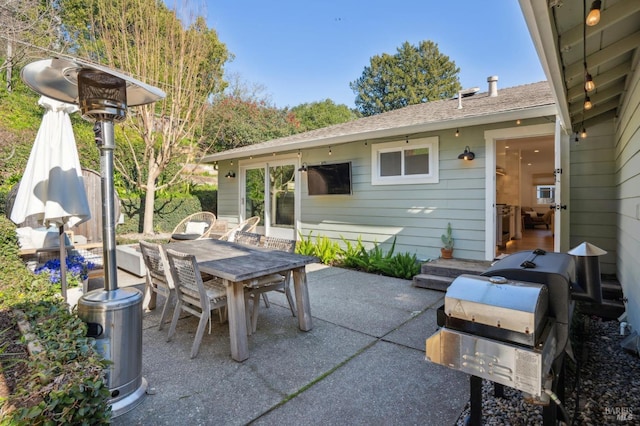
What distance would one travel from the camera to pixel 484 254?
520 cm

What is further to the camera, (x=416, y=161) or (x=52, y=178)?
(x=416, y=161)

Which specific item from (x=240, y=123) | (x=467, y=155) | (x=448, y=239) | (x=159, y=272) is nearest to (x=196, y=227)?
(x=159, y=272)

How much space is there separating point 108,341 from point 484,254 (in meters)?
5.06

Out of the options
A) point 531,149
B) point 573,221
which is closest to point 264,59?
point 531,149

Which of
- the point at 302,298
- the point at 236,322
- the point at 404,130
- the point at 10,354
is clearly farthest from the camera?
the point at 404,130

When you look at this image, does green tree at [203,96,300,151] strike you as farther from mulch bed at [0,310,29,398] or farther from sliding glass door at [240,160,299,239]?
mulch bed at [0,310,29,398]

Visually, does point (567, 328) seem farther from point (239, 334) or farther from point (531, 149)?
point (531, 149)

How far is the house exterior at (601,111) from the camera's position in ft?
7.17

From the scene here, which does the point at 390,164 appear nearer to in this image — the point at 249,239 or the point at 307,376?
the point at 249,239

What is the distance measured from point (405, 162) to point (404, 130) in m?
0.69

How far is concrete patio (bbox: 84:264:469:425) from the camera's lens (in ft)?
6.68

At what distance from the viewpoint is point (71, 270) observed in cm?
445

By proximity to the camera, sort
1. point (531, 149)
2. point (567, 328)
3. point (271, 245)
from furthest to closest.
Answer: point (531, 149)
point (271, 245)
point (567, 328)

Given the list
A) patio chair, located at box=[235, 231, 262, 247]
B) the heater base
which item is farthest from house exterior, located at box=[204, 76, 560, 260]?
the heater base
